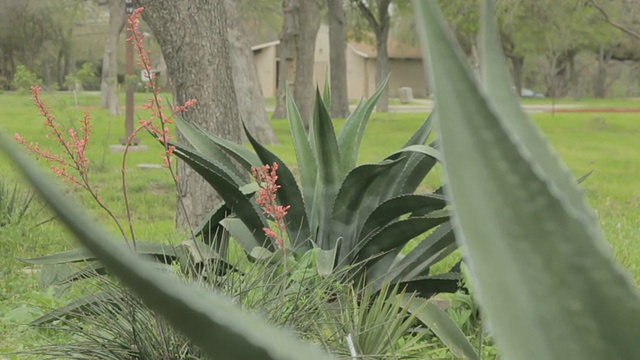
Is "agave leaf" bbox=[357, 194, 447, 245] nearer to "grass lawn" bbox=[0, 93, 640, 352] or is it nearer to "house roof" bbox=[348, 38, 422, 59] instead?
"grass lawn" bbox=[0, 93, 640, 352]

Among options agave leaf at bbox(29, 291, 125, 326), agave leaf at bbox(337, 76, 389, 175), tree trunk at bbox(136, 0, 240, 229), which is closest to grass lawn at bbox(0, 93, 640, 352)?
agave leaf at bbox(29, 291, 125, 326)

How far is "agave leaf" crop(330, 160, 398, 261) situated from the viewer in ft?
13.9

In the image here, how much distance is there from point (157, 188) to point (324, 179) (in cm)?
692

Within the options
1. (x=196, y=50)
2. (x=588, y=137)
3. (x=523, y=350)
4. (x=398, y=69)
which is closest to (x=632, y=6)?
(x=588, y=137)

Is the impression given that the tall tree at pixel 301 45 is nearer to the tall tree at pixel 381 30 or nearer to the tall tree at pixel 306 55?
the tall tree at pixel 306 55

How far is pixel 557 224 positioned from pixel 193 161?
3.47 meters

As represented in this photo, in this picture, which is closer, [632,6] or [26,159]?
[26,159]

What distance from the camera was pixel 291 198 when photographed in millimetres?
4445

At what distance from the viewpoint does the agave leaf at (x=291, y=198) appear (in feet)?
14.4

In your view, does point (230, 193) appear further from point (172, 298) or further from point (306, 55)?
point (306, 55)

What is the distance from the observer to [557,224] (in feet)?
2.61

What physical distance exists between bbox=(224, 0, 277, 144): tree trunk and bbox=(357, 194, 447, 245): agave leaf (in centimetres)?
1321

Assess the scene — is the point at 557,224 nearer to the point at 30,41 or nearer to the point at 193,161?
the point at 193,161

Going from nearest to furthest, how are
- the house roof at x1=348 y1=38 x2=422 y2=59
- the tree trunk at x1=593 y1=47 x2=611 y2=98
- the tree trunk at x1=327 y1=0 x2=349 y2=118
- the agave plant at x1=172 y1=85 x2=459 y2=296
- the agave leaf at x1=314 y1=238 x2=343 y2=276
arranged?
1. the agave leaf at x1=314 y1=238 x2=343 y2=276
2. the agave plant at x1=172 y1=85 x2=459 y2=296
3. the tree trunk at x1=327 y1=0 x2=349 y2=118
4. the tree trunk at x1=593 y1=47 x2=611 y2=98
5. the house roof at x1=348 y1=38 x2=422 y2=59
